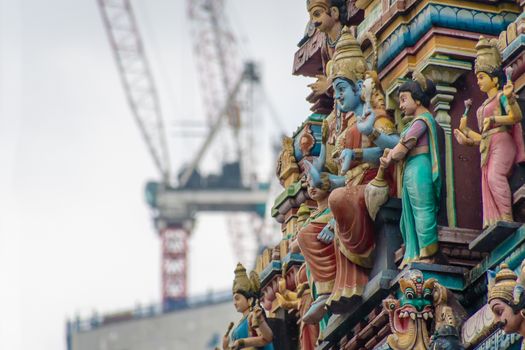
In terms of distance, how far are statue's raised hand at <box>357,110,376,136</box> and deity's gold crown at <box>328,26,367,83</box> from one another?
129 cm

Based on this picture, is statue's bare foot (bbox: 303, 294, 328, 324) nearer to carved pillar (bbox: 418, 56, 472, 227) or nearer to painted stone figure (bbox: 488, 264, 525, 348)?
carved pillar (bbox: 418, 56, 472, 227)

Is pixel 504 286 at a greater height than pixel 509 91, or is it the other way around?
pixel 509 91

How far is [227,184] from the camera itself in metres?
189

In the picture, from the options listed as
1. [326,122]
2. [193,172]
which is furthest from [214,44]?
[326,122]

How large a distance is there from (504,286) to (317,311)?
23.3 ft

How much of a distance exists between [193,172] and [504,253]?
162 metres

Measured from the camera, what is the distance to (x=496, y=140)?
3503 cm

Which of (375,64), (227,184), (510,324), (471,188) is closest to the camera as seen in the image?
(510,324)

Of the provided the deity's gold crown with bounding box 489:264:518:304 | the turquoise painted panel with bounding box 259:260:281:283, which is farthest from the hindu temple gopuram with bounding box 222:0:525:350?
the turquoise painted panel with bounding box 259:260:281:283

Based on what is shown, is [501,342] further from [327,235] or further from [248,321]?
[248,321]

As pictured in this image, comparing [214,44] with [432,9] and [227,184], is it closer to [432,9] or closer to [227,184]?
[227,184]

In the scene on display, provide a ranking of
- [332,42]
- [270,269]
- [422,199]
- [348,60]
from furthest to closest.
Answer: [270,269] < [332,42] < [348,60] < [422,199]

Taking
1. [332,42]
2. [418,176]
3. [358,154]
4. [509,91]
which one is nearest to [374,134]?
[358,154]

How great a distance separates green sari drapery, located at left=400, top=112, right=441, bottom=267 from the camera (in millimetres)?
35750
